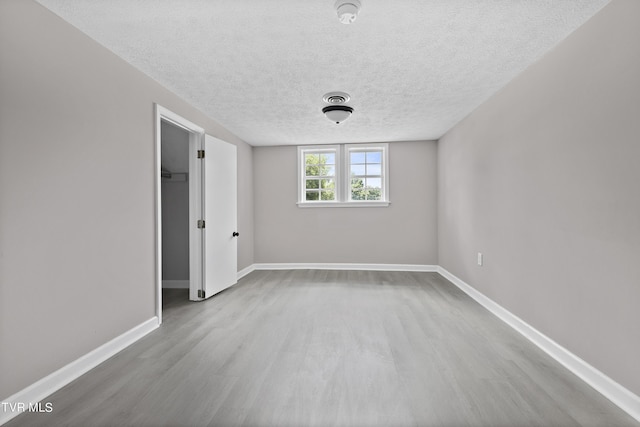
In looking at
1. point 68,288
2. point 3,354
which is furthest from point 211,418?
point 68,288

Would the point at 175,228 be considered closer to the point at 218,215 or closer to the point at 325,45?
the point at 218,215

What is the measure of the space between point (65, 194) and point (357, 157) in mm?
4609

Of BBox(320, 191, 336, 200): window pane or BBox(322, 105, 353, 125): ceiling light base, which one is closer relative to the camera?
BBox(322, 105, 353, 125): ceiling light base

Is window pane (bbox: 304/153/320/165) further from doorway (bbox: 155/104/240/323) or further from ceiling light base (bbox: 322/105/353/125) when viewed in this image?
ceiling light base (bbox: 322/105/353/125)

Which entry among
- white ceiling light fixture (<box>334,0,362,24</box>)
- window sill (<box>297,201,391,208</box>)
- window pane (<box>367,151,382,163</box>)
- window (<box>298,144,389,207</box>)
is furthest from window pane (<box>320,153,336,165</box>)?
white ceiling light fixture (<box>334,0,362,24</box>)

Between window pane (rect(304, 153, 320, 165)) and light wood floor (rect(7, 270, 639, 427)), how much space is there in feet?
10.6

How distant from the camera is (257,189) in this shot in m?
5.96

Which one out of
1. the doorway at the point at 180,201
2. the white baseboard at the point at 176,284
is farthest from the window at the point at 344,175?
the white baseboard at the point at 176,284

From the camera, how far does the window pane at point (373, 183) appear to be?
580cm

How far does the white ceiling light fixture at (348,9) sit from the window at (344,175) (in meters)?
3.91

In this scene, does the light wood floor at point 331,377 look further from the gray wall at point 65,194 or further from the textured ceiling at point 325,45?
the textured ceiling at point 325,45

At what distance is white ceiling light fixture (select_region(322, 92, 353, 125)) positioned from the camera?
330cm

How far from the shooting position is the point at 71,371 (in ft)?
6.69

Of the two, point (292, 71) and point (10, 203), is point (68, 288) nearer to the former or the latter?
point (10, 203)
